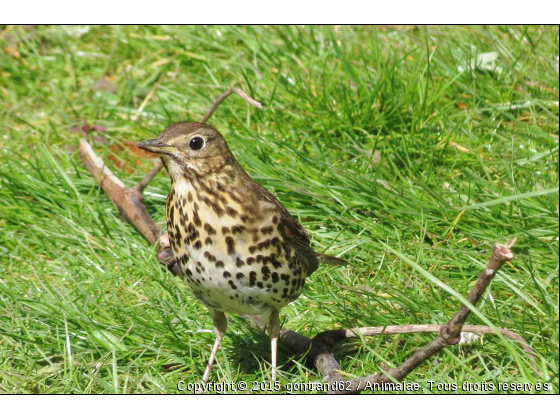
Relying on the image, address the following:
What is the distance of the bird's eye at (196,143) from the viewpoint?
9.29 feet

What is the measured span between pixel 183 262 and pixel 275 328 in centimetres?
49

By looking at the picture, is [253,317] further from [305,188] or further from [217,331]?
[305,188]

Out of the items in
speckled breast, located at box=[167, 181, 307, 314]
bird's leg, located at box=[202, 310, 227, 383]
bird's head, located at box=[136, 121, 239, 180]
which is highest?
bird's head, located at box=[136, 121, 239, 180]

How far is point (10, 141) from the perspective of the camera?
5043mm

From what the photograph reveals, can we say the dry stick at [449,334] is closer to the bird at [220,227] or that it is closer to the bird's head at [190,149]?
the bird at [220,227]

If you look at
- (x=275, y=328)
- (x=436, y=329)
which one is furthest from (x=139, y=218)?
(x=436, y=329)

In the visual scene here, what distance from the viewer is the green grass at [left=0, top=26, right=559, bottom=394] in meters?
3.19

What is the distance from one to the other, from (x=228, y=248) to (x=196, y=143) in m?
0.39

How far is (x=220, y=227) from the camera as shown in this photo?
2793mm

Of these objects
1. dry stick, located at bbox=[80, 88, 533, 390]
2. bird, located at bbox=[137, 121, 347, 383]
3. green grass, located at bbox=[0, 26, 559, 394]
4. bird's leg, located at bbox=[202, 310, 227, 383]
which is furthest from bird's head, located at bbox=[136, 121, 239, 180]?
green grass, located at bbox=[0, 26, 559, 394]

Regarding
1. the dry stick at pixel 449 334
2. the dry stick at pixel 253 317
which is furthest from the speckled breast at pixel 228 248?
the dry stick at pixel 449 334

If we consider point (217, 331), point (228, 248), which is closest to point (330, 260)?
point (217, 331)

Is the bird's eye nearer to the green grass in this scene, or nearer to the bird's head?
the bird's head

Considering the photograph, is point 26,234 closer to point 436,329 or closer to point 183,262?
point 183,262
